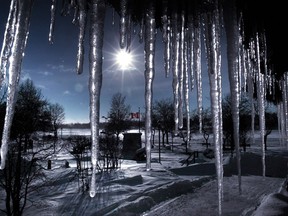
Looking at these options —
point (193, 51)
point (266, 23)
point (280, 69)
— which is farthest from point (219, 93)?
point (280, 69)

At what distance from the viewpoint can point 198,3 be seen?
170cm

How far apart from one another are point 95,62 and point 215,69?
36.6 inches

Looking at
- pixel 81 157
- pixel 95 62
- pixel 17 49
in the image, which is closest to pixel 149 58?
pixel 95 62

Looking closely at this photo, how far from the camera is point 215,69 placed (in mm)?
2088

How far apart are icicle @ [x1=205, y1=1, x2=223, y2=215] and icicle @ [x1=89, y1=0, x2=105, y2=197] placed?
30.1 inches

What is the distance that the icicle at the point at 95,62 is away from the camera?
5.18 feet

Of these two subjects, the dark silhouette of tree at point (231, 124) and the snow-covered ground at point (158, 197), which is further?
the dark silhouette of tree at point (231, 124)

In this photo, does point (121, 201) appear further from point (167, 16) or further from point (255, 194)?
point (167, 16)

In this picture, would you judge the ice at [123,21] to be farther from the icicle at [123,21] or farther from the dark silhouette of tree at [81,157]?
the dark silhouette of tree at [81,157]

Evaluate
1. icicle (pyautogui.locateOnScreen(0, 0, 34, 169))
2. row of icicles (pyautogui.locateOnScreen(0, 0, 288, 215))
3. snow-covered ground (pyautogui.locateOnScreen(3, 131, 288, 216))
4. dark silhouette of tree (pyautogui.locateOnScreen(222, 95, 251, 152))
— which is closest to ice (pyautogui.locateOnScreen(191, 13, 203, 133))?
row of icicles (pyautogui.locateOnScreen(0, 0, 288, 215))

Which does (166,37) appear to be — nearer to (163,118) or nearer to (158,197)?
(158,197)

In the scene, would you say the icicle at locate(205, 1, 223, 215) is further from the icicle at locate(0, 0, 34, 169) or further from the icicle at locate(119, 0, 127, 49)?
the icicle at locate(0, 0, 34, 169)

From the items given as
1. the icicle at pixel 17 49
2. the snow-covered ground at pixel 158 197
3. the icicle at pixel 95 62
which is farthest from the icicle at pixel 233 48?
the snow-covered ground at pixel 158 197

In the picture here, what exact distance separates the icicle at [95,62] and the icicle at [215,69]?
77 centimetres
